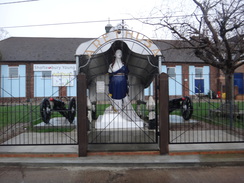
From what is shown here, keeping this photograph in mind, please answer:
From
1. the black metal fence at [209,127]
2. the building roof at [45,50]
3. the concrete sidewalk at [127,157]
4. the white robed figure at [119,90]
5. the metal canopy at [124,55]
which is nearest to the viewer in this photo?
the concrete sidewalk at [127,157]

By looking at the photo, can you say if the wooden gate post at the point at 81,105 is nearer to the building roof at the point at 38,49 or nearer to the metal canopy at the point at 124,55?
the metal canopy at the point at 124,55

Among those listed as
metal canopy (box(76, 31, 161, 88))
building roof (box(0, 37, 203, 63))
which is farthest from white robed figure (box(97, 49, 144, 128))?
building roof (box(0, 37, 203, 63))

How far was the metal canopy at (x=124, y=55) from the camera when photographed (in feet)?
25.0

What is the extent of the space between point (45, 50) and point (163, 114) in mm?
22888

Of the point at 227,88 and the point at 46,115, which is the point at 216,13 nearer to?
the point at 227,88

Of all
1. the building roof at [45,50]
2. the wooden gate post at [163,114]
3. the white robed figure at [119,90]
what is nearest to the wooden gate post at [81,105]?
the wooden gate post at [163,114]

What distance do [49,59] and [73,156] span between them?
20.3 meters

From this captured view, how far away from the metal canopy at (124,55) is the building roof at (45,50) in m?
13.4

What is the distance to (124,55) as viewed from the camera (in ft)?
31.9

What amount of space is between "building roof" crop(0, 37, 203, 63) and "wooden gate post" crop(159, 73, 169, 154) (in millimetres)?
17542

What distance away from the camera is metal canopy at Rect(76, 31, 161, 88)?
7621 millimetres

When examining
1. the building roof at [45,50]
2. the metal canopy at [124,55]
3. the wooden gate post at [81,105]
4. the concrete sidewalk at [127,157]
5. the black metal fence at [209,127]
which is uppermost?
the building roof at [45,50]

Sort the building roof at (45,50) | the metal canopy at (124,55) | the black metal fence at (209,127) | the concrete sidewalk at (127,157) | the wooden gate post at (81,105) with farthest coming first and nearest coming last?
the building roof at (45,50)
the metal canopy at (124,55)
the black metal fence at (209,127)
the wooden gate post at (81,105)
the concrete sidewalk at (127,157)

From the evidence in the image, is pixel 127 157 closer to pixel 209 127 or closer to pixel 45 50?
pixel 209 127
